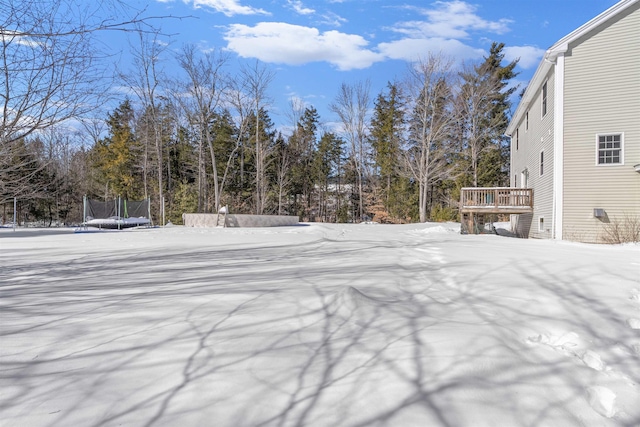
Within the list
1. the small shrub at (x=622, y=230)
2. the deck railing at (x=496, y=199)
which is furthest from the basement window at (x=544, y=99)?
the small shrub at (x=622, y=230)

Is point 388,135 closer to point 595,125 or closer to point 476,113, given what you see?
point 476,113

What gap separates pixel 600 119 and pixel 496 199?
13.2 ft

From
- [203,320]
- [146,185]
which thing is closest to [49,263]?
[203,320]

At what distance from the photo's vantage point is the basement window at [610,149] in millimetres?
11312

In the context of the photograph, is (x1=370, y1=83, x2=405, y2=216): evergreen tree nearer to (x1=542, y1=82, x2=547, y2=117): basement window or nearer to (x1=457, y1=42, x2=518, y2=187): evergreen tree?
(x1=457, y1=42, x2=518, y2=187): evergreen tree

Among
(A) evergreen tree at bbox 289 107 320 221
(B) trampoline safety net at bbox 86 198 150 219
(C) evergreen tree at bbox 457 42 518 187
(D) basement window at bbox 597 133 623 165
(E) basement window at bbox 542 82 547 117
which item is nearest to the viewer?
(D) basement window at bbox 597 133 623 165

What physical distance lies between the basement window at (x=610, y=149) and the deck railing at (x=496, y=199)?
3.27 metres

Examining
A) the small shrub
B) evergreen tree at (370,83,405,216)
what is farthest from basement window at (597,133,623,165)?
evergreen tree at (370,83,405,216)

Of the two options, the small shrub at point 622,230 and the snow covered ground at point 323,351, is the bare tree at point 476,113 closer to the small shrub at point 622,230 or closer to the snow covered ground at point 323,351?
the small shrub at point 622,230

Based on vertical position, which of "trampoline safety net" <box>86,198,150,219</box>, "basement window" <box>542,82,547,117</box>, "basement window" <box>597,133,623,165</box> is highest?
"basement window" <box>542,82,547,117</box>

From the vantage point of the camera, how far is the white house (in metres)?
11.2

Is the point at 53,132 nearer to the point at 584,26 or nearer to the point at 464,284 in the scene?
the point at 464,284

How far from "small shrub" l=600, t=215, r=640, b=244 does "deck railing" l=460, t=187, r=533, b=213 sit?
3504mm

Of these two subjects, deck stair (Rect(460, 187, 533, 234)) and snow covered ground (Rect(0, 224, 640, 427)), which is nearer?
snow covered ground (Rect(0, 224, 640, 427))
